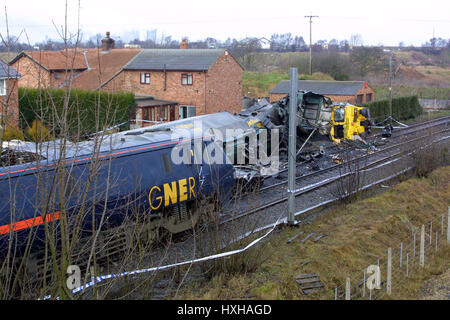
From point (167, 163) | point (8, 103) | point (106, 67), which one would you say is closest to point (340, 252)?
point (167, 163)

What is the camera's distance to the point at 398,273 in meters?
9.68

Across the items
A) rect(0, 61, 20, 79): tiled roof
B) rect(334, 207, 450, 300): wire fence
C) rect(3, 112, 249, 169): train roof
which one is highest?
rect(0, 61, 20, 79): tiled roof

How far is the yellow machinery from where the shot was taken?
2488 cm

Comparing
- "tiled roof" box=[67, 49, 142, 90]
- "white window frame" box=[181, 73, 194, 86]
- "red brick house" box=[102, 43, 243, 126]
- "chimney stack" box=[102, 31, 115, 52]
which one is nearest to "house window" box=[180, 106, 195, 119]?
"red brick house" box=[102, 43, 243, 126]

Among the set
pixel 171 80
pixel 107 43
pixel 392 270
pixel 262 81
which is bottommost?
pixel 392 270

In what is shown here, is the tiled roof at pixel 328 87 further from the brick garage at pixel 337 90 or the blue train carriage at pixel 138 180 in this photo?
the blue train carriage at pixel 138 180

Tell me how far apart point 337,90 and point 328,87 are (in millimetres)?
1071

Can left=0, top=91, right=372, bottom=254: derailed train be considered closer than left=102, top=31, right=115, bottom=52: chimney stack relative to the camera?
Yes

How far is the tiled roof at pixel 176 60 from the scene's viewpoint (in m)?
35.0

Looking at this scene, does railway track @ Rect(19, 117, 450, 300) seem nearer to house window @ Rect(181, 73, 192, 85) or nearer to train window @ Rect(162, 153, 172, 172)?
train window @ Rect(162, 153, 172, 172)

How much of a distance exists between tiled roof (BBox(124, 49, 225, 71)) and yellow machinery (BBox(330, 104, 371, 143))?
39.5 ft

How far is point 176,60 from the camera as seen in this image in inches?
1438

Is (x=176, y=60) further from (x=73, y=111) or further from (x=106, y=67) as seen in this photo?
(x=73, y=111)

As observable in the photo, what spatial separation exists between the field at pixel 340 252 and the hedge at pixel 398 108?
69.6 feet
